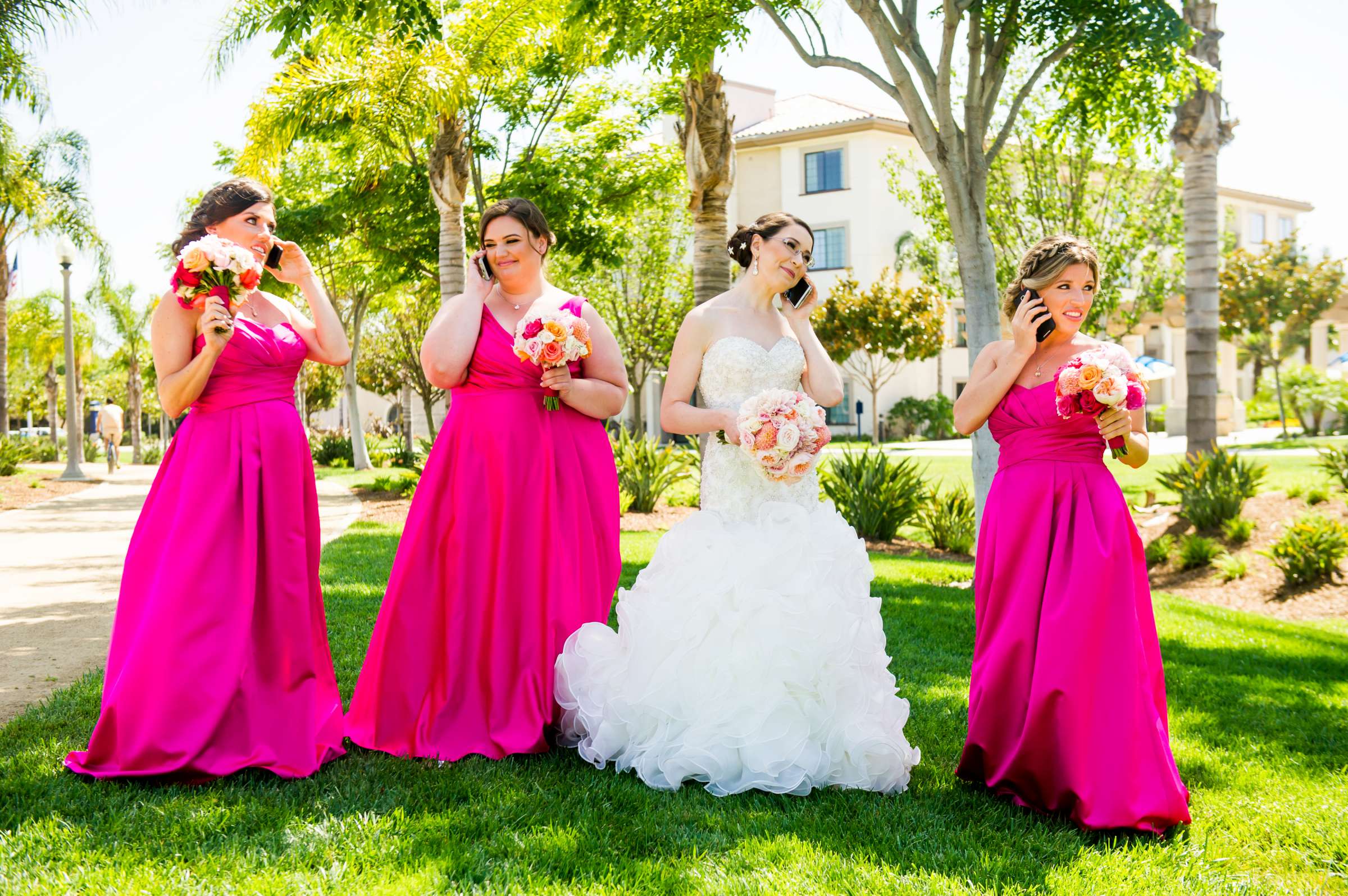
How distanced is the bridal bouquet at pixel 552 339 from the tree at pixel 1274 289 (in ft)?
120

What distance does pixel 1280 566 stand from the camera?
10.6 metres

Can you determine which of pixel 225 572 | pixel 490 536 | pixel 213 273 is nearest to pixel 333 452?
pixel 490 536

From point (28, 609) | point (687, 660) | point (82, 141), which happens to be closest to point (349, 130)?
point (28, 609)

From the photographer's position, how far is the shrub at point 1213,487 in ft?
42.0

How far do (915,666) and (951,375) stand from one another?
39.4 meters

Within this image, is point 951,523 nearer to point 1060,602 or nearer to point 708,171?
point 708,171

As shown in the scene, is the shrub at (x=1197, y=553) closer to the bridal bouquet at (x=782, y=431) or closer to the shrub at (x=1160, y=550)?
the shrub at (x=1160, y=550)

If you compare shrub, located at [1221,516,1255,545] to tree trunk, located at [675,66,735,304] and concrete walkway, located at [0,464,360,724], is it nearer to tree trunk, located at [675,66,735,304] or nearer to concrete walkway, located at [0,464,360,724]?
tree trunk, located at [675,66,735,304]

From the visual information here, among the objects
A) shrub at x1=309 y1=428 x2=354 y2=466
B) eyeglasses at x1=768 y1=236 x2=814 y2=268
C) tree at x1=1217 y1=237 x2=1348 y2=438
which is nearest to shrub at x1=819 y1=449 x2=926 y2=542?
eyeglasses at x1=768 y1=236 x2=814 y2=268

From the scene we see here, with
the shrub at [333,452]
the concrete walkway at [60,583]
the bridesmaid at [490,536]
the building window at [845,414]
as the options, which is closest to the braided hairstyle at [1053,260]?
the bridesmaid at [490,536]

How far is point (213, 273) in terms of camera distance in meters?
3.97

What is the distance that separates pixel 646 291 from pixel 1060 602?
25.5 m

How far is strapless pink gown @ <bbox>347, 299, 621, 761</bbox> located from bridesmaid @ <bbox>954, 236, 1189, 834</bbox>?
1.75m

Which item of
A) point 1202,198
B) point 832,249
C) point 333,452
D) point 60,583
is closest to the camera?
point 60,583
